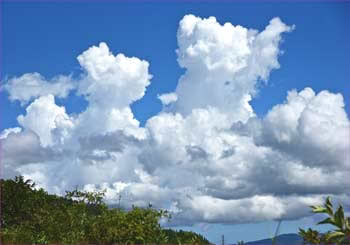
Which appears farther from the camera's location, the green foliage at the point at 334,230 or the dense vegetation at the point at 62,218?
the dense vegetation at the point at 62,218

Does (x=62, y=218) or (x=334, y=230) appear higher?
(x=62, y=218)

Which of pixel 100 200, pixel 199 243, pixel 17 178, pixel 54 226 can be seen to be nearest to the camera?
pixel 199 243

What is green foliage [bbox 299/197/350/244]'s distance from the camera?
7332 millimetres

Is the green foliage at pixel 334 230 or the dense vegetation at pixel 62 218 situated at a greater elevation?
the dense vegetation at pixel 62 218

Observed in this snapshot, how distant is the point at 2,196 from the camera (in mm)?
62094

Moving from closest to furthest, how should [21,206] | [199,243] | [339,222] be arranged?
[339,222] < [199,243] < [21,206]

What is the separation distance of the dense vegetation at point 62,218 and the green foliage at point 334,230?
15768 millimetres

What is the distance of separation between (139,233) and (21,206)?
40.3 meters

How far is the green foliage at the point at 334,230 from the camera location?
733cm

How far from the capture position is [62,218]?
179ft

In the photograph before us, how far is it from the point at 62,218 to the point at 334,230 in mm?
49650

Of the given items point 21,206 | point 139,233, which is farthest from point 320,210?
point 21,206

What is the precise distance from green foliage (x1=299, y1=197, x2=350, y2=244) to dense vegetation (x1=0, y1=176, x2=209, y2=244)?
51.7 feet

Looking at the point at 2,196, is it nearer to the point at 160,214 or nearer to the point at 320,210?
the point at 160,214
